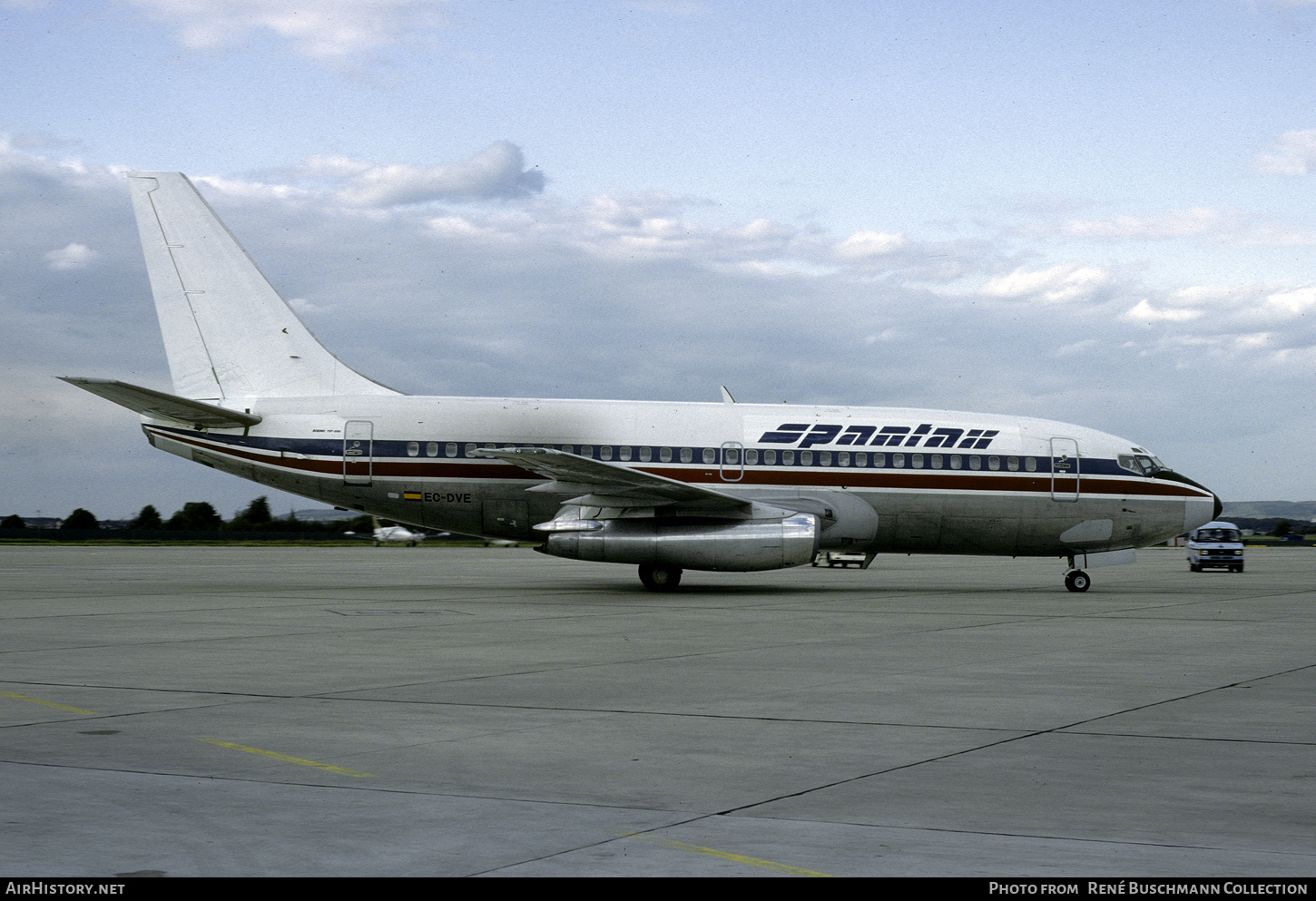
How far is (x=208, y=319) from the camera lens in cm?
2648

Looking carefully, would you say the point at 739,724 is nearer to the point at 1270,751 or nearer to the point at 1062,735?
the point at 1062,735

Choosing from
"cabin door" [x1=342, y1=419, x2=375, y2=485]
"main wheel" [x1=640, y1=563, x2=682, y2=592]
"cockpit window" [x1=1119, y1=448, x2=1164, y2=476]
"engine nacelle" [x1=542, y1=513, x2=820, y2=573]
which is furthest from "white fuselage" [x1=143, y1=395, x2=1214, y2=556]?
"main wheel" [x1=640, y1=563, x2=682, y2=592]

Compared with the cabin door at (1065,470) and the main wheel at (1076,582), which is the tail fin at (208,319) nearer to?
the cabin door at (1065,470)

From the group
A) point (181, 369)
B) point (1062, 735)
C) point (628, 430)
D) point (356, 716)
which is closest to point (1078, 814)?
point (1062, 735)

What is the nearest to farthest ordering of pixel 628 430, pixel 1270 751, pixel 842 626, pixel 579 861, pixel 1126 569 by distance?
pixel 579 861 → pixel 1270 751 → pixel 842 626 → pixel 628 430 → pixel 1126 569

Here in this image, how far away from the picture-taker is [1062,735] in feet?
27.9

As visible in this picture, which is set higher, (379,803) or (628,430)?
(628,430)

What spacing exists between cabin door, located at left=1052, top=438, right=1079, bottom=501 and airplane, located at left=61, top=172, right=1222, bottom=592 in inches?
1.2

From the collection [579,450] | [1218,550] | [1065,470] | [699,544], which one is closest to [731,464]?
[699,544]

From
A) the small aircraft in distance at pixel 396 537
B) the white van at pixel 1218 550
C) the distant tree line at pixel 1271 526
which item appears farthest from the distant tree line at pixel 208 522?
the distant tree line at pixel 1271 526

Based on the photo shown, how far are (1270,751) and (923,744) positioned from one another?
225cm

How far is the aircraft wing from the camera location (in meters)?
22.8

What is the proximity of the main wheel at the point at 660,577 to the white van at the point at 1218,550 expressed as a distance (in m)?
25.7

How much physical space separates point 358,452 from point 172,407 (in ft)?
12.8
